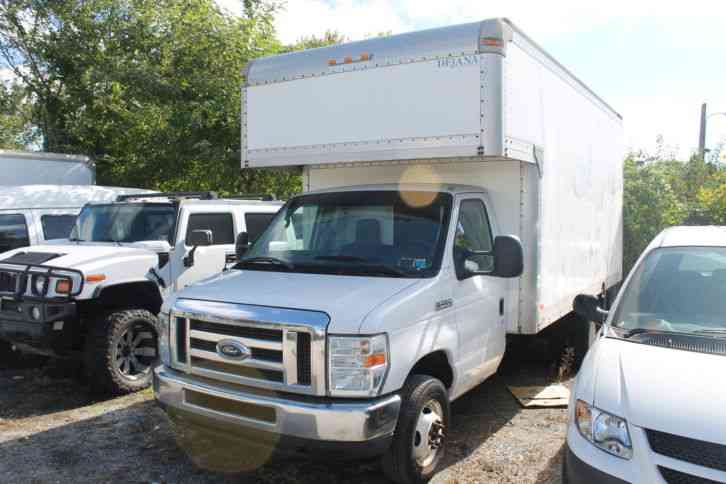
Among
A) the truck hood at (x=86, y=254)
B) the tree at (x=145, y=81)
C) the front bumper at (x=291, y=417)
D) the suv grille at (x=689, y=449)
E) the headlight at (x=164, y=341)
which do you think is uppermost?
the tree at (x=145, y=81)

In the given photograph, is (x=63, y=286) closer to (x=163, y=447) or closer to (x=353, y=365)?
(x=163, y=447)

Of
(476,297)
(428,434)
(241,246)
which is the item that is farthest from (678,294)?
(241,246)

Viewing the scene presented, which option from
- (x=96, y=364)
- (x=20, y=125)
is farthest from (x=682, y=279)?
(x=20, y=125)

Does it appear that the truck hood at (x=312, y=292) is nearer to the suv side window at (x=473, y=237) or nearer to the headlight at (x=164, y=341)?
the headlight at (x=164, y=341)

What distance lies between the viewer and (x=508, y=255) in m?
4.38

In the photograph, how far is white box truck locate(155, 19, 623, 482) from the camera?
Answer: 11.7 feet

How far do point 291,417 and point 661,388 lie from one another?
198 centimetres

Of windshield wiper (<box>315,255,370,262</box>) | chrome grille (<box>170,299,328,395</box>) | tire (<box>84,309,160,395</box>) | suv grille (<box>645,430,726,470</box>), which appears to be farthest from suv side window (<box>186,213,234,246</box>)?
suv grille (<box>645,430,726,470</box>)

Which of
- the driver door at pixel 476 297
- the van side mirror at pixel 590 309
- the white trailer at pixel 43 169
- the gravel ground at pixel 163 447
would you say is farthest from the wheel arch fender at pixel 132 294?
the white trailer at pixel 43 169

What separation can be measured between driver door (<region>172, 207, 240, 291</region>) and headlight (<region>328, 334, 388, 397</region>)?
12.1ft

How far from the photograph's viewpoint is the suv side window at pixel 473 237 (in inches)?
180

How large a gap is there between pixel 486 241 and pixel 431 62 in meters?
1.55

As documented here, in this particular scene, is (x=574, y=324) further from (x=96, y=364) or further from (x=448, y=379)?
(x=96, y=364)

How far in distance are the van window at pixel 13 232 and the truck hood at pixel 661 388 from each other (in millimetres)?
7759
